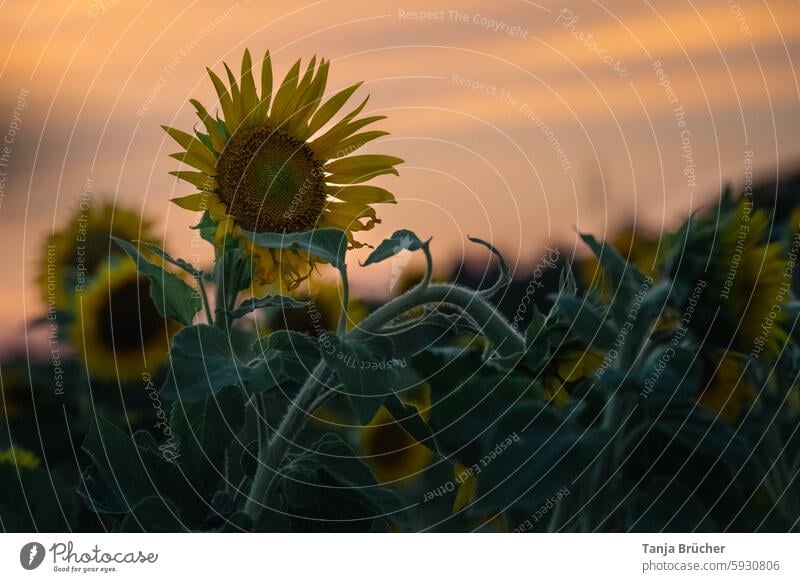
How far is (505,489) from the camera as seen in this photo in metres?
0.78

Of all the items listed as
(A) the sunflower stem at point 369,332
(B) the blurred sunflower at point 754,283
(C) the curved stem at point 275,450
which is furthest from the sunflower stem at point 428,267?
(B) the blurred sunflower at point 754,283

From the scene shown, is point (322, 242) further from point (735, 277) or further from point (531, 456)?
point (735, 277)

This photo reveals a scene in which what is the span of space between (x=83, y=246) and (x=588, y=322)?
0.50 meters

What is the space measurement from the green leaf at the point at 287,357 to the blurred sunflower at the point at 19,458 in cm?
28

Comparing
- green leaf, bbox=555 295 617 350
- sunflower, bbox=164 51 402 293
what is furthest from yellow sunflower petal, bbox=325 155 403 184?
green leaf, bbox=555 295 617 350

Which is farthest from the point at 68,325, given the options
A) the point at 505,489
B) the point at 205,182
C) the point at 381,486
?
the point at 505,489

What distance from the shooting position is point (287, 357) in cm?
77

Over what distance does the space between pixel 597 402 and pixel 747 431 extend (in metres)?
0.15

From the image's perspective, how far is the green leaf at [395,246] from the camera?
762 mm

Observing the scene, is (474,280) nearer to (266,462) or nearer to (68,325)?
(266,462)

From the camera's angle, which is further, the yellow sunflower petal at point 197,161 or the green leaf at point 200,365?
the yellow sunflower petal at point 197,161

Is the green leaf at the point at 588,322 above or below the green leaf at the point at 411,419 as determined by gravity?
above

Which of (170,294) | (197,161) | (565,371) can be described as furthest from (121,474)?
(565,371)

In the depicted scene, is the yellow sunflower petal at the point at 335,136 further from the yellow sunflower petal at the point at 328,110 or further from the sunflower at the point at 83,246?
the sunflower at the point at 83,246
